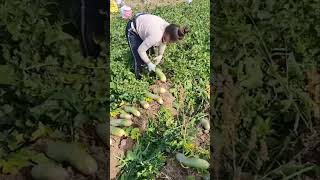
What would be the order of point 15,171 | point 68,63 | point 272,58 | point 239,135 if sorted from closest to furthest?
point 15,171 → point 239,135 → point 68,63 → point 272,58

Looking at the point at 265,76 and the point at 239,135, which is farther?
the point at 265,76

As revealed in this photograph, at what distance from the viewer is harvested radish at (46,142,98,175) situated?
2.38 metres

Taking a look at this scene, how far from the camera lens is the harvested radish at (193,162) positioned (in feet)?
8.05

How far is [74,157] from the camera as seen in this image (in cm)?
238

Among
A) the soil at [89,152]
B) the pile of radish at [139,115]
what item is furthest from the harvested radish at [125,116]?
the soil at [89,152]

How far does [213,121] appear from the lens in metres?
2.65

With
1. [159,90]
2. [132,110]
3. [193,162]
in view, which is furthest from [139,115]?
[193,162]

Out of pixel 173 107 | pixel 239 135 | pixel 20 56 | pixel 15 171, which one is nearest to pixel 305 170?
pixel 239 135

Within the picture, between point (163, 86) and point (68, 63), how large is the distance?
0.45 metres

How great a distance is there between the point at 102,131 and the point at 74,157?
0.21m

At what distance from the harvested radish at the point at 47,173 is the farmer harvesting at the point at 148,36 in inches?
21.7

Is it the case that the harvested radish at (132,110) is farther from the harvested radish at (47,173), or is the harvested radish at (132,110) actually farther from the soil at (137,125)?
the harvested radish at (47,173)

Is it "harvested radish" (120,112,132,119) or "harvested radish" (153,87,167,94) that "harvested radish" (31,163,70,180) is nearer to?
"harvested radish" (120,112,132,119)

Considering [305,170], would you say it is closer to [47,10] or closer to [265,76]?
[265,76]
